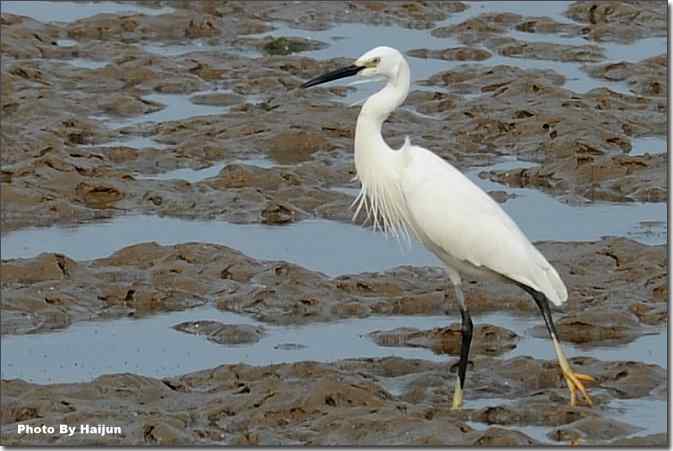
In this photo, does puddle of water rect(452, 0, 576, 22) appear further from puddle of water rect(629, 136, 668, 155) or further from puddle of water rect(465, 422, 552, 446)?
puddle of water rect(465, 422, 552, 446)

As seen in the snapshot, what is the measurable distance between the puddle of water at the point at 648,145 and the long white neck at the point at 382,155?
5616 mm

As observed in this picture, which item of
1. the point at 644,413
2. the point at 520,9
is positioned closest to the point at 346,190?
the point at 644,413

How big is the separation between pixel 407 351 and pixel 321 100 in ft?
21.7

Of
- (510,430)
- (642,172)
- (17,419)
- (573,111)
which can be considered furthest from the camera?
(573,111)

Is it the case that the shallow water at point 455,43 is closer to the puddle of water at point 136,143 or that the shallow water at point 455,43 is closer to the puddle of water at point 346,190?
the puddle of water at point 136,143

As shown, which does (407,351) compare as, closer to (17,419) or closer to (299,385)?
(299,385)

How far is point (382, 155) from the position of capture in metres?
8.89

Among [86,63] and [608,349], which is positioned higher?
[608,349]

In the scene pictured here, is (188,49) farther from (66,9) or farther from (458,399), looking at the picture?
(458,399)

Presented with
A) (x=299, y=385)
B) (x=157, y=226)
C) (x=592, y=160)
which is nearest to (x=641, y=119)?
(x=592, y=160)

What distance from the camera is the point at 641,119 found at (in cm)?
1522

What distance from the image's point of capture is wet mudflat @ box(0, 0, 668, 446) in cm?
859

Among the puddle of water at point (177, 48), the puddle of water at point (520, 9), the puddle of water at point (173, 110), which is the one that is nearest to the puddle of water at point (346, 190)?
the puddle of water at point (173, 110)

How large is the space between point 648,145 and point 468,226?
6.24 m
